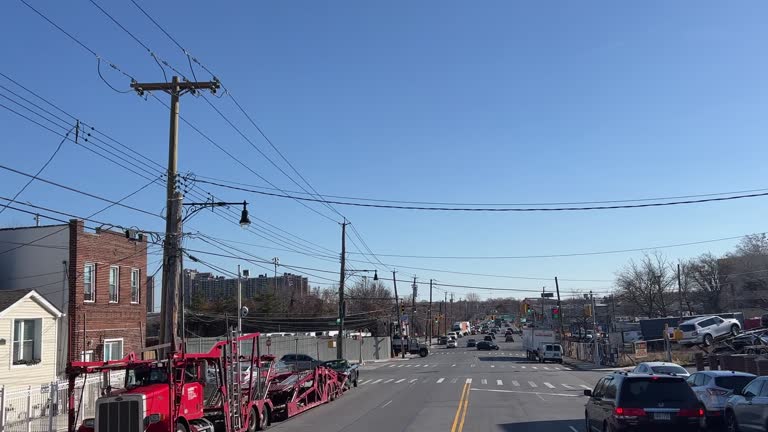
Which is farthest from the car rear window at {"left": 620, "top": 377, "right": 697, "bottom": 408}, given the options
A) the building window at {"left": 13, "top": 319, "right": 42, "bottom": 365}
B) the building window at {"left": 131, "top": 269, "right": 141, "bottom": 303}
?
the building window at {"left": 131, "top": 269, "right": 141, "bottom": 303}

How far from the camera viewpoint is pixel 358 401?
2912 centimetres

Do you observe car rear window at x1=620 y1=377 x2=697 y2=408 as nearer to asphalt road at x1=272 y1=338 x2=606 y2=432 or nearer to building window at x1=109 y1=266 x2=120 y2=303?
asphalt road at x1=272 y1=338 x2=606 y2=432

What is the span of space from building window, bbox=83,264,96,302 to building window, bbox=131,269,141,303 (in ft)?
10.5

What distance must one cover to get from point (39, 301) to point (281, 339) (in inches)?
1408

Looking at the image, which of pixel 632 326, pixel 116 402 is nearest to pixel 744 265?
pixel 632 326

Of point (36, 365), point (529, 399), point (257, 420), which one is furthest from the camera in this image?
point (529, 399)

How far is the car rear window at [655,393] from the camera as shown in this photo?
13.0 m

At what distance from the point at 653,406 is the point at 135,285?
2693 centimetres

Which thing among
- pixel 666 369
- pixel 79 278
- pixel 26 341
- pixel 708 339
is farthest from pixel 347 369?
pixel 708 339

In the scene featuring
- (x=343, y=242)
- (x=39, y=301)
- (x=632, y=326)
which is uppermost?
(x=343, y=242)

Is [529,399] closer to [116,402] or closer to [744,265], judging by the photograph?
[116,402]

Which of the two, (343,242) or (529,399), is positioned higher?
(343,242)

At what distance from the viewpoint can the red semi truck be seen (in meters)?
14.8

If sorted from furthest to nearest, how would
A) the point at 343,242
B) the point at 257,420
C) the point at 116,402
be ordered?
the point at 343,242
the point at 257,420
the point at 116,402
